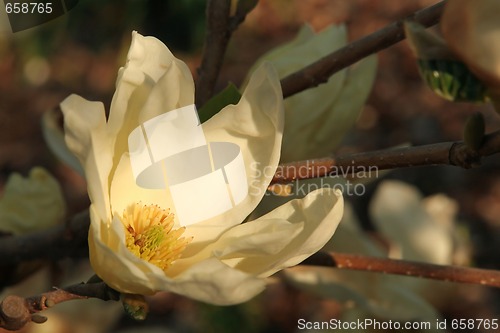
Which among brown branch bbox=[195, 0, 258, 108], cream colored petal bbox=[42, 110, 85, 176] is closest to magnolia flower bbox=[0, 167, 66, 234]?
cream colored petal bbox=[42, 110, 85, 176]

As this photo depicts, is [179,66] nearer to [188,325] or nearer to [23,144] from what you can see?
[188,325]

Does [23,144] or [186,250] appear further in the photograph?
[23,144]

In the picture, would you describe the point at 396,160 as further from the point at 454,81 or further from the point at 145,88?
the point at 145,88

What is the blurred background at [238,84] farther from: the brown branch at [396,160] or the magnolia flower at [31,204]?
the brown branch at [396,160]

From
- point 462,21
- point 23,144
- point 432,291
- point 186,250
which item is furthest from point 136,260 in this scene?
point 23,144

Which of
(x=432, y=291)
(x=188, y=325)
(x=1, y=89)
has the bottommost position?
(x=188, y=325)

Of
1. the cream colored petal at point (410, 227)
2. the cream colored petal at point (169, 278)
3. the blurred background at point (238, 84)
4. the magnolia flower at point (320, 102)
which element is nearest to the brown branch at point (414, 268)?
the magnolia flower at point (320, 102)

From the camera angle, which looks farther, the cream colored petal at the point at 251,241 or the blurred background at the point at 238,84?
the blurred background at the point at 238,84

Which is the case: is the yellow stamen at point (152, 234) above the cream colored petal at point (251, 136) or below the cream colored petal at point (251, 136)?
below
